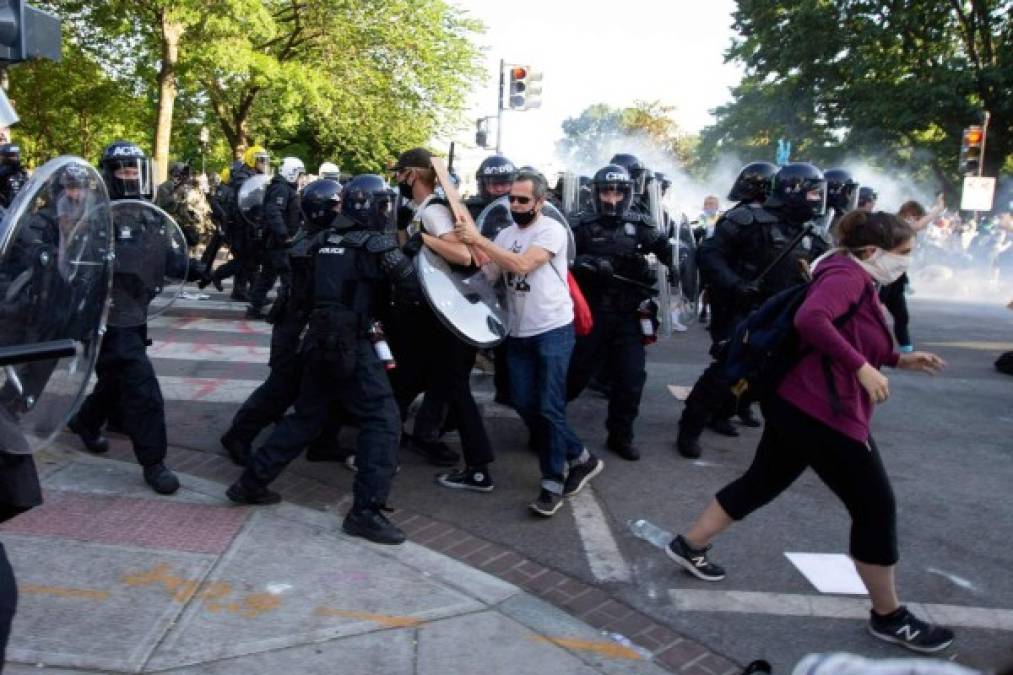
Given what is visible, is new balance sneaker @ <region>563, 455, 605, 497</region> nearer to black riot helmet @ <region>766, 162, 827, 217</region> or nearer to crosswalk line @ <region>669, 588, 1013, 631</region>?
crosswalk line @ <region>669, 588, 1013, 631</region>

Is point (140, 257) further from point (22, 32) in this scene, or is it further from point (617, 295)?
point (617, 295)

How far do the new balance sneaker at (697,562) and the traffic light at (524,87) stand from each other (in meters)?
14.8

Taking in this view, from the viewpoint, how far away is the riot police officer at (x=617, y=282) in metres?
5.76

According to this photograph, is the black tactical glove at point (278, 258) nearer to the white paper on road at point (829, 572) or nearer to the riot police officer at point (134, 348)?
the riot police officer at point (134, 348)

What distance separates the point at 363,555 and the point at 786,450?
6.19 ft

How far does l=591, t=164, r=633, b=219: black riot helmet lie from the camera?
5.72m

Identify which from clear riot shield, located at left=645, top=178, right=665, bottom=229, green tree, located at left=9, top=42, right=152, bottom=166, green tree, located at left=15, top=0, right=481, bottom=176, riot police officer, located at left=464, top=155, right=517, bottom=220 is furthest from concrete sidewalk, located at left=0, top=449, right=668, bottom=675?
green tree, located at left=9, top=42, right=152, bottom=166

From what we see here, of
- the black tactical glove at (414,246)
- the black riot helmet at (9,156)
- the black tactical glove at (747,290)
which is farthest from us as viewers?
the black riot helmet at (9,156)

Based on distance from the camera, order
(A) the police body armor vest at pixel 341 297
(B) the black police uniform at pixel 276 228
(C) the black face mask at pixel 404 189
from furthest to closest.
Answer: (B) the black police uniform at pixel 276 228, (C) the black face mask at pixel 404 189, (A) the police body armor vest at pixel 341 297

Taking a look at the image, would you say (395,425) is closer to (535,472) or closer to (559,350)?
(559,350)

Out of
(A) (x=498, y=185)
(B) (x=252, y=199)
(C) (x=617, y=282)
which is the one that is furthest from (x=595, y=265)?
(B) (x=252, y=199)

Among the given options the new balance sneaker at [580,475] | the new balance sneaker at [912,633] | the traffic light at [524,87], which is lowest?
the new balance sneaker at [912,633]

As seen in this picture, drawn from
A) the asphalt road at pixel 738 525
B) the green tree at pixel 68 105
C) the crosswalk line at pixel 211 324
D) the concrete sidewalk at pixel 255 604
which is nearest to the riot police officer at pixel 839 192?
the asphalt road at pixel 738 525

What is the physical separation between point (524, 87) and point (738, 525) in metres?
14.2
